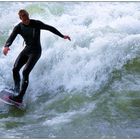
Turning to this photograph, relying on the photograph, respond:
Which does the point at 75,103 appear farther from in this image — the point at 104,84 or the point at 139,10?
the point at 139,10

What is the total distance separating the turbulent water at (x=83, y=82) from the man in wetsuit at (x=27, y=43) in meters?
0.49

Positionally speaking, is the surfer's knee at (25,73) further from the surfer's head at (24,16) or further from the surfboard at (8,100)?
the surfer's head at (24,16)

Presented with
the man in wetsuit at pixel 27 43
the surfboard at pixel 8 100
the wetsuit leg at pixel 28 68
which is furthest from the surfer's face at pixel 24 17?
the surfboard at pixel 8 100

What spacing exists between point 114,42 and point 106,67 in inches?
39.6

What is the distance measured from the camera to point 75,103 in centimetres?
820

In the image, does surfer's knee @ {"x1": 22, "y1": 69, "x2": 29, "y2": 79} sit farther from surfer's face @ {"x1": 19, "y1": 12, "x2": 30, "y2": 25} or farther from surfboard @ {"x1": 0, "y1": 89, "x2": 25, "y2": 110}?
surfer's face @ {"x1": 19, "y1": 12, "x2": 30, "y2": 25}

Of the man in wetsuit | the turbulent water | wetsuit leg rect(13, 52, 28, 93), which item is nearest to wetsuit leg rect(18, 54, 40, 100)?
the man in wetsuit

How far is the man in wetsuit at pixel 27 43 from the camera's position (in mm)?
7895

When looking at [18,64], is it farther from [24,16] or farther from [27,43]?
[24,16]

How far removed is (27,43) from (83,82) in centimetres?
149

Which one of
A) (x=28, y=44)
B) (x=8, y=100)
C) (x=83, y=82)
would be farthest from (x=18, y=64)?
(x=83, y=82)

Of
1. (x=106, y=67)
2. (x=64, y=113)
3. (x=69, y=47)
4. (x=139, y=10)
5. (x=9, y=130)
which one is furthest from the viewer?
(x=139, y=10)

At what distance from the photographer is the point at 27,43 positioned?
8.19 m

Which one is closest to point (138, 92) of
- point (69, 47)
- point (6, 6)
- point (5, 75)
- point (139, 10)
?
point (69, 47)
